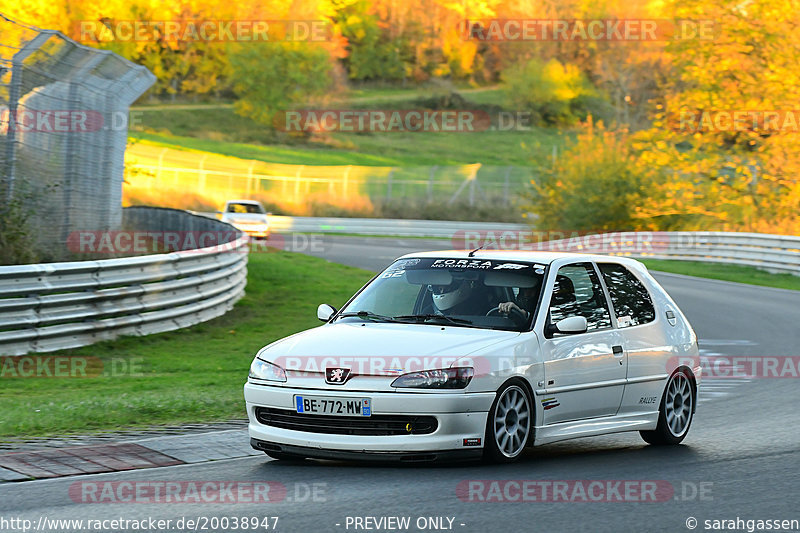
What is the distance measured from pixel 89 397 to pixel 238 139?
8709 cm

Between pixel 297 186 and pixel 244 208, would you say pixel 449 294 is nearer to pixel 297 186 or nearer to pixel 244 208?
pixel 244 208

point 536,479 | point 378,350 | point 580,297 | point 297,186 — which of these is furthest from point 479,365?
point 297,186

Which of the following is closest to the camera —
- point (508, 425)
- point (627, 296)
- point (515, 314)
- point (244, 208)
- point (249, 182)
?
point (508, 425)

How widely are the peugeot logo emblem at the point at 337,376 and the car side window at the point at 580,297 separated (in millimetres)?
1804

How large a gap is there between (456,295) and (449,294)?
6 cm

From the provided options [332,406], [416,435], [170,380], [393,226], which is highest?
[332,406]

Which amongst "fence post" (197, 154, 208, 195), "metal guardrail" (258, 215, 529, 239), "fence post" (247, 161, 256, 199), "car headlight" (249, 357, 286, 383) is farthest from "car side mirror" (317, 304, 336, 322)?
"fence post" (197, 154, 208, 195)

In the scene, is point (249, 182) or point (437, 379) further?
point (249, 182)

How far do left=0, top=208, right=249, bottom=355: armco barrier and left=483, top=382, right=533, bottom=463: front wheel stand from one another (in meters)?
7.24

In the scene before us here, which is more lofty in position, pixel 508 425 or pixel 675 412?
pixel 508 425

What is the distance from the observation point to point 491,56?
131 metres

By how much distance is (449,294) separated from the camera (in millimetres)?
8906

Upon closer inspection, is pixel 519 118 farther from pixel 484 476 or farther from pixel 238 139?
pixel 484 476

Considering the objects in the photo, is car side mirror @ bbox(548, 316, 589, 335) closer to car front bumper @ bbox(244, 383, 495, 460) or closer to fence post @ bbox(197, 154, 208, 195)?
car front bumper @ bbox(244, 383, 495, 460)
